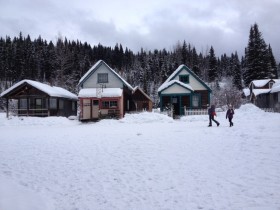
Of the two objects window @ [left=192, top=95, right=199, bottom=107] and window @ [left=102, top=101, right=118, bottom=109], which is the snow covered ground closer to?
window @ [left=102, top=101, right=118, bottom=109]

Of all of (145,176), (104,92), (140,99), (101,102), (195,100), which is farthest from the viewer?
(140,99)

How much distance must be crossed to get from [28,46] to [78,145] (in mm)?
82917

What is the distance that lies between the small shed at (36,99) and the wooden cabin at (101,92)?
12.5ft

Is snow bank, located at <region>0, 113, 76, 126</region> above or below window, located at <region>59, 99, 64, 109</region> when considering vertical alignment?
below

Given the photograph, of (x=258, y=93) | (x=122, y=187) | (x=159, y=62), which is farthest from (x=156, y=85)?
(x=122, y=187)

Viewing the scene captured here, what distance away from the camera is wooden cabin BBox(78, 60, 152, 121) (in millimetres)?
28094

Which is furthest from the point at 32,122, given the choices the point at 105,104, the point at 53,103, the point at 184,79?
the point at 184,79

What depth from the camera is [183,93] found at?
2989cm

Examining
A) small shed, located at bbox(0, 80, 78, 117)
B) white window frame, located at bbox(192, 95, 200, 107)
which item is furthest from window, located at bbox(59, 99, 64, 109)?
white window frame, located at bbox(192, 95, 200, 107)

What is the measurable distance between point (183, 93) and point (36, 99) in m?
18.9

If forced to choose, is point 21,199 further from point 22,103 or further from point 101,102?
point 22,103

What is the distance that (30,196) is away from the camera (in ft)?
18.0

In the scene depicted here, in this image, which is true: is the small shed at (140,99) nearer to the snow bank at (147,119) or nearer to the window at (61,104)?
the window at (61,104)

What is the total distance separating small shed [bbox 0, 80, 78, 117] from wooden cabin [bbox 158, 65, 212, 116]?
44.1ft
